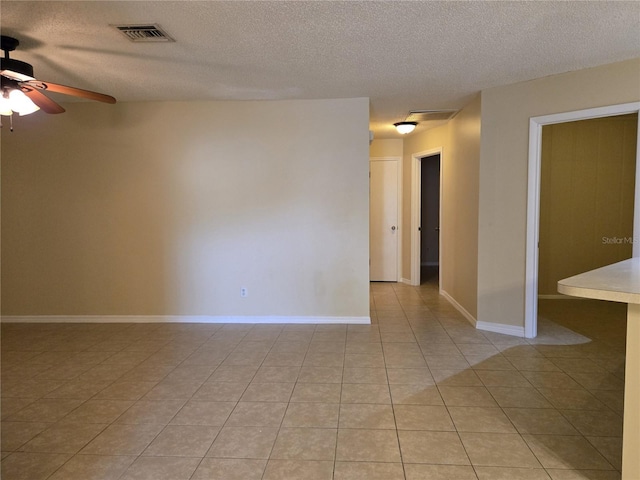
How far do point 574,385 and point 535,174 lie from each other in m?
1.89

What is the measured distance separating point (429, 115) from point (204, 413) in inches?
163

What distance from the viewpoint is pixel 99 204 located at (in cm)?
431

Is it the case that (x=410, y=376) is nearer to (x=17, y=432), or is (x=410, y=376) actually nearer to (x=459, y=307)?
(x=459, y=307)

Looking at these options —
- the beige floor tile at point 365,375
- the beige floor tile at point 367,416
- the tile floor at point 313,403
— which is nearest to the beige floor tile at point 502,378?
the tile floor at point 313,403

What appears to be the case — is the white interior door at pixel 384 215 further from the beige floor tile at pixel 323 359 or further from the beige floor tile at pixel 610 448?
the beige floor tile at pixel 610 448

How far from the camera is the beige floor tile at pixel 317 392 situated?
2.52 m

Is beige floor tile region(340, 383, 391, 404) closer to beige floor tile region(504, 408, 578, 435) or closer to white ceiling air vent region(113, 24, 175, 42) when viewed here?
beige floor tile region(504, 408, 578, 435)

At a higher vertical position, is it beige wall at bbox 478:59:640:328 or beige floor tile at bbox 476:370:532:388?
beige wall at bbox 478:59:640:328

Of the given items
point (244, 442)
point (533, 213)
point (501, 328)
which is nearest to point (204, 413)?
point (244, 442)

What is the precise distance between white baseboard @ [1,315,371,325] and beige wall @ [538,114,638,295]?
2.98 metres

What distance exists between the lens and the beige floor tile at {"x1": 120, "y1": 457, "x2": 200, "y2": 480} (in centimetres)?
180

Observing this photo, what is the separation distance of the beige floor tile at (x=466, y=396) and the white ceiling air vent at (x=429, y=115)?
3227 mm

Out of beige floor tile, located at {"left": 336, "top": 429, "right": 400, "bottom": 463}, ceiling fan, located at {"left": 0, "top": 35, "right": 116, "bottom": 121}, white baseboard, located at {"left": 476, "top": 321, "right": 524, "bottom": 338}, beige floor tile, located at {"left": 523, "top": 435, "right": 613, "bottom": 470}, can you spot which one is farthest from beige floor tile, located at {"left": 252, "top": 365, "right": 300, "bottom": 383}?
ceiling fan, located at {"left": 0, "top": 35, "right": 116, "bottom": 121}

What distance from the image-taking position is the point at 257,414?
2.35 m
